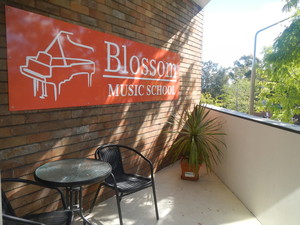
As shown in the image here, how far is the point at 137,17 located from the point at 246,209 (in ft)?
9.19

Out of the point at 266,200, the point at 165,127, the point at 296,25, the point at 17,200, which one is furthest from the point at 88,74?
the point at 296,25

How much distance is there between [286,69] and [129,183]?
666 centimetres

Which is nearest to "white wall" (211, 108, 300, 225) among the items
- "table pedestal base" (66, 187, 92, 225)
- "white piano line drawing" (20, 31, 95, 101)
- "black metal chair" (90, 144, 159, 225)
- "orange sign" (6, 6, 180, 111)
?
"black metal chair" (90, 144, 159, 225)

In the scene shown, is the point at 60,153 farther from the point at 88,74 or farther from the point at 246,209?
the point at 246,209

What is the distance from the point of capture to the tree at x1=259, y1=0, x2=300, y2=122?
610cm

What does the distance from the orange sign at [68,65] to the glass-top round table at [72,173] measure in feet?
1.75

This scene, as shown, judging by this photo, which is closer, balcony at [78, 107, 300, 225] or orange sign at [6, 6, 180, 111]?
orange sign at [6, 6, 180, 111]

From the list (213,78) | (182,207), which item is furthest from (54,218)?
(213,78)

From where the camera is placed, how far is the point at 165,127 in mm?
3789

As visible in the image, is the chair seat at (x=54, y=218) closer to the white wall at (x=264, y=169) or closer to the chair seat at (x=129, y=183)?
the chair seat at (x=129, y=183)

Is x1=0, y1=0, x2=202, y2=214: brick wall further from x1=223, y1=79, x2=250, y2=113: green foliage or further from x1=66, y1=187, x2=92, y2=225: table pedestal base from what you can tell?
x1=223, y1=79, x2=250, y2=113: green foliage

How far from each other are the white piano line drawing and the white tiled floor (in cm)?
142

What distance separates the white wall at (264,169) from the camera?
1.82 m

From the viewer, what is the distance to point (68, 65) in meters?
2.04
